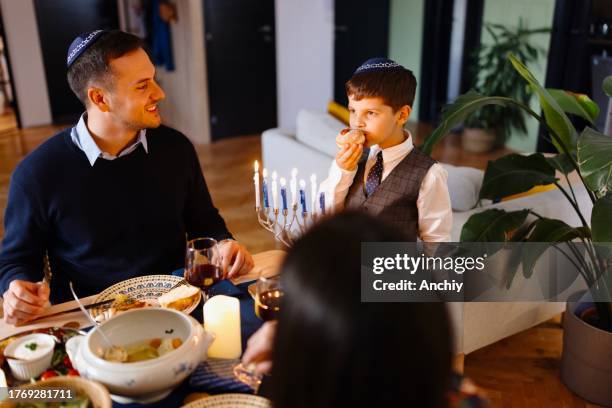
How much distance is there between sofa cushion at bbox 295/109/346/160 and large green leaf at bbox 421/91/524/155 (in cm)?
115

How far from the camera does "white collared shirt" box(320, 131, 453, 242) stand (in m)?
1.57

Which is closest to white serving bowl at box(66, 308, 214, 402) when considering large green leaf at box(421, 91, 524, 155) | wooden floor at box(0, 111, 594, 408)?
large green leaf at box(421, 91, 524, 155)

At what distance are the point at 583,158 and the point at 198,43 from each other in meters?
4.69

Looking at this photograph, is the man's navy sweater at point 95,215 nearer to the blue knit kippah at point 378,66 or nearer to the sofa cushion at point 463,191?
the blue knit kippah at point 378,66

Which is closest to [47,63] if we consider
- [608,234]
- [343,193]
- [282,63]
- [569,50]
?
[282,63]

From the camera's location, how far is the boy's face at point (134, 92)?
1.70 m

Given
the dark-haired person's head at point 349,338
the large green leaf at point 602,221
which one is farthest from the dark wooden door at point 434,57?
the dark-haired person's head at point 349,338

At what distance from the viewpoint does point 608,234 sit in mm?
1658

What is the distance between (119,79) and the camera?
1.70 meters

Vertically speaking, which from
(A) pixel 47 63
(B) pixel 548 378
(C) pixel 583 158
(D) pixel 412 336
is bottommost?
(B) pixel 548 378

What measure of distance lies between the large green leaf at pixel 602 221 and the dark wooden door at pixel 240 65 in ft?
15.4

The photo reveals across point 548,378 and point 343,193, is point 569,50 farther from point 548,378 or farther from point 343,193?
point 343,193

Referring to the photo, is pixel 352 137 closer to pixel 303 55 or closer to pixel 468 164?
pixel 468 164

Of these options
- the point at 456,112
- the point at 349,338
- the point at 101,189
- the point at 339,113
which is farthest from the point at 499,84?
the point at 349,338
